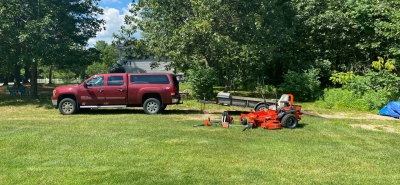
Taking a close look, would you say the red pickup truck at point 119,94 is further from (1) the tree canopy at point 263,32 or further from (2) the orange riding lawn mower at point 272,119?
(1) the tree canopy at point 263,32

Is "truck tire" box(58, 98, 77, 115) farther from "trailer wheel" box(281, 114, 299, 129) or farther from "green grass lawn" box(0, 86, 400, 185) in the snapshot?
"trailer wheel" box(281, 114, 299, 129)

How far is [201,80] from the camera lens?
1769cm

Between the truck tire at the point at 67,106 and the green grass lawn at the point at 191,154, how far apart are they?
2.89 m

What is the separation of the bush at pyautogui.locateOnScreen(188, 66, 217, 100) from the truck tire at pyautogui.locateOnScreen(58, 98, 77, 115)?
21.2ft

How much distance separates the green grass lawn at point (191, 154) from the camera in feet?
17.6

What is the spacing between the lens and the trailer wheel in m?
9.66

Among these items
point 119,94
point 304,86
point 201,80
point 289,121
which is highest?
point 201,80

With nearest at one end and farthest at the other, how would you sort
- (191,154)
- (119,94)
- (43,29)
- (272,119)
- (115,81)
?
1. (191,154)
2. (272,119)
3. (119,94)
4. (115,81)
5. (43,29)

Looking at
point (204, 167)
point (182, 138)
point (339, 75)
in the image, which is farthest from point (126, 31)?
point (204, 167)

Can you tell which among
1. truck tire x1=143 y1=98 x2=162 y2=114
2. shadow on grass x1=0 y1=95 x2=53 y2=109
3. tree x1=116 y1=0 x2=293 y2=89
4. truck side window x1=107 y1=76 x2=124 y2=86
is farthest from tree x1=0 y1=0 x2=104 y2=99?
truck tire x1=143 y1=98 x2=162 y2=114

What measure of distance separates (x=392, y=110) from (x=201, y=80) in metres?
8.68

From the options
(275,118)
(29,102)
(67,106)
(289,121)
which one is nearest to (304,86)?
(289,121)

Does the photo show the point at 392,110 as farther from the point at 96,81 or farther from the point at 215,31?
the point at 96,81

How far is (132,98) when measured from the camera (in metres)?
13.2
